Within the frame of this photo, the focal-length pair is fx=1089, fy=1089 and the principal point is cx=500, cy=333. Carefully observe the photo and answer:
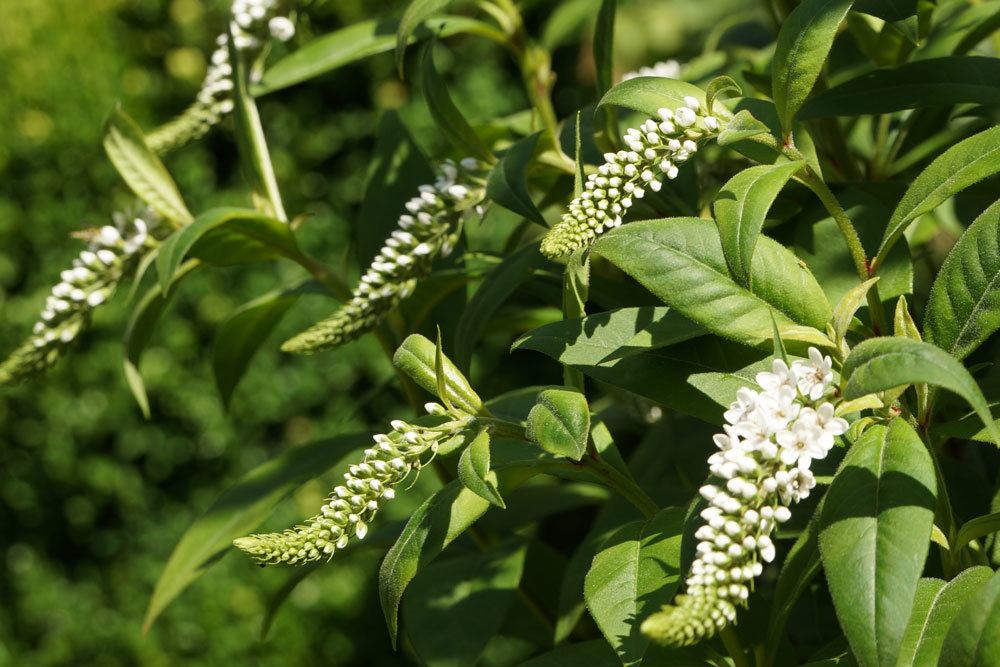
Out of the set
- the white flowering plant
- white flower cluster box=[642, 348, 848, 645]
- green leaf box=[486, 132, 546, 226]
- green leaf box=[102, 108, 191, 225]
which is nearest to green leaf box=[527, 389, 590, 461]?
the white flowering plant

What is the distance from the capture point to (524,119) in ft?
4.79

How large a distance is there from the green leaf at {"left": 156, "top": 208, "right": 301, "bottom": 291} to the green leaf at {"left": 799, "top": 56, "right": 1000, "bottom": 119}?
1.97ft

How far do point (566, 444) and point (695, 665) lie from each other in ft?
0.91

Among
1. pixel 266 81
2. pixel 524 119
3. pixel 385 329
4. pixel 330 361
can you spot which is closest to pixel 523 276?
pixel 385 329

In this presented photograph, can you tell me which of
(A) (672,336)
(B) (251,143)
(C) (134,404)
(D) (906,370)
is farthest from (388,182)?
(C) (134,404)

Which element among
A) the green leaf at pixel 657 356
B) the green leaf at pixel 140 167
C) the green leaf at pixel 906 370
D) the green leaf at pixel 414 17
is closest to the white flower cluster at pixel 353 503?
the green leaf at pixel 657 356

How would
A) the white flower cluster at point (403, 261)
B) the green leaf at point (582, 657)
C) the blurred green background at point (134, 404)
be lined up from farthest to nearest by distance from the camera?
1. the blurred green background at point (134, 404)
2. the white flower cluster at point (403, 261)
3. the green leaf at point (582, 657)

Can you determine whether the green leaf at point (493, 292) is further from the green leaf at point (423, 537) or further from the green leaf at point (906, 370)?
the green leaf at point (906, 370)

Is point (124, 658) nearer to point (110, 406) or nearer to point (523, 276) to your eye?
point (110, 406)

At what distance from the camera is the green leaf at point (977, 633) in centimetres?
68

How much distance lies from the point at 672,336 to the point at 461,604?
1.84ft

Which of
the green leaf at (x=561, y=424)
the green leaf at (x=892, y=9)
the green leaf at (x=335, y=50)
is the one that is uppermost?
the green leaf at (x=335, y=50)

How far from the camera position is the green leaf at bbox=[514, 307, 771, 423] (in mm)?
875

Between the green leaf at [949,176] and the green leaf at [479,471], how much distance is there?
351 mm
